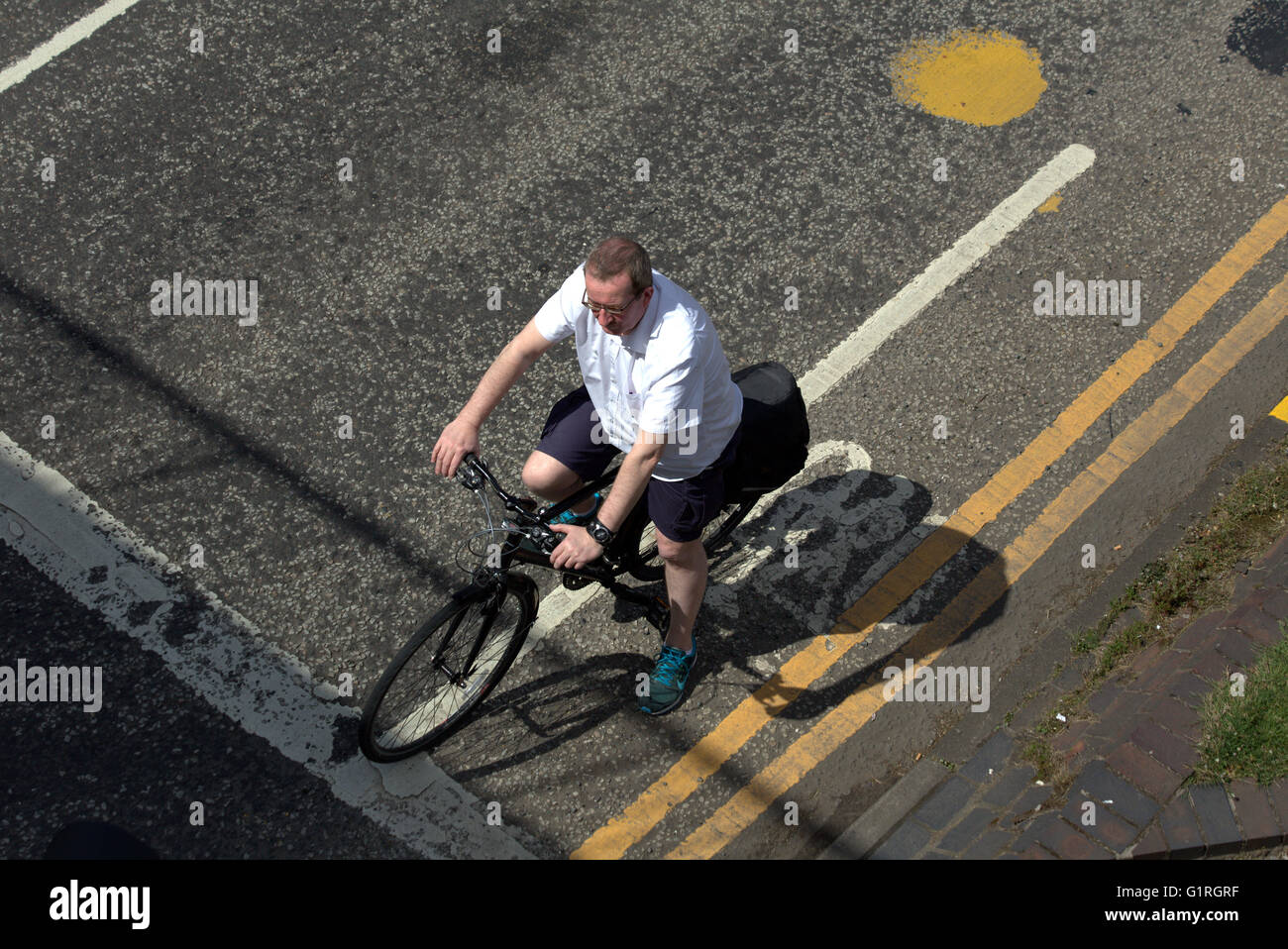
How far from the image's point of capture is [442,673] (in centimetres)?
465

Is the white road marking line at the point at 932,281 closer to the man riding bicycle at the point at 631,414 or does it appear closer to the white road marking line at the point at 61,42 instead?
the man riding bicycle at the point at 631,414

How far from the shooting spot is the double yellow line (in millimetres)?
4797

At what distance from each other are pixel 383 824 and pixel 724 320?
326 centimetres

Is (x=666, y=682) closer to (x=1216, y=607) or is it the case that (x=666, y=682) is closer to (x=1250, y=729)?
(x=1250, y=729)

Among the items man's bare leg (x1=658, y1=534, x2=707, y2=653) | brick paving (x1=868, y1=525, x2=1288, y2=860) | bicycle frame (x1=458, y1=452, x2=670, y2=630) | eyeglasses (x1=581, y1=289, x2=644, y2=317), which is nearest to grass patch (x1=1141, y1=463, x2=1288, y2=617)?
brick paving (x1=868, y1=525, x2=1288, y2=860)

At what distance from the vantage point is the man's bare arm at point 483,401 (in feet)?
13.6

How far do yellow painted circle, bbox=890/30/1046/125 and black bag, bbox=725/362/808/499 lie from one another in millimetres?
3484

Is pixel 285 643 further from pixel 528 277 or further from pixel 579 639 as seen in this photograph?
pixel 528 277

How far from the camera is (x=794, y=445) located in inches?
185

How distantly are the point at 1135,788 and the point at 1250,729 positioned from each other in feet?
1.81

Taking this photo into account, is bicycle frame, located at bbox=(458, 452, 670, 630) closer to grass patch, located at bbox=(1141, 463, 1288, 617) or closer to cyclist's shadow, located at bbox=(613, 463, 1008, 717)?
cyclist's shadow, located at bbox=(613, 463, 1008, 717)

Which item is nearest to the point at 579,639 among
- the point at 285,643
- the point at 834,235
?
→ the point at 285,643

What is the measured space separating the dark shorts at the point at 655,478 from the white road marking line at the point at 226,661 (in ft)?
4.82

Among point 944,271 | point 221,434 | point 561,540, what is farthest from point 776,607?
point 221,434
